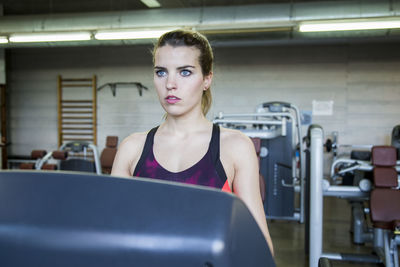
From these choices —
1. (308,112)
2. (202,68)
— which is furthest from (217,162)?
(308,112)

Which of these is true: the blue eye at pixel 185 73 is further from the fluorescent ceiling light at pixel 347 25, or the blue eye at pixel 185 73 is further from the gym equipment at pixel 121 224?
the fluorescent ceiling light at pixel 347 25

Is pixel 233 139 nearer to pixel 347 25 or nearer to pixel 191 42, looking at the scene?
pixel 191 42

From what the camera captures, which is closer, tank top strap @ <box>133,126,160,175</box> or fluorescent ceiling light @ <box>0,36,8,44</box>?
tank top strap @ <box>133,126,160,175</box>

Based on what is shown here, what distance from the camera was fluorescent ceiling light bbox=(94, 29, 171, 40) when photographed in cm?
530

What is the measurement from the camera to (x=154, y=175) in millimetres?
903

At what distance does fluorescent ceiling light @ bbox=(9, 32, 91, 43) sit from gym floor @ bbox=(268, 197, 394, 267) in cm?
387

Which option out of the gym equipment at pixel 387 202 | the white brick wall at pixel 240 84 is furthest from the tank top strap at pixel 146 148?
the white brick wall at pixel 240 84

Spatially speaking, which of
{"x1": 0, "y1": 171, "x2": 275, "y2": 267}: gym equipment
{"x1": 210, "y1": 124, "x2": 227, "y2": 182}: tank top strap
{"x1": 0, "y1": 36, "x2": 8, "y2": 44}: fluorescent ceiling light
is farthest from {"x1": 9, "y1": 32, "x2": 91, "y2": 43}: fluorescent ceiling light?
{"x1": 0, "y1": 171, "x2": 275, "y2": 267}: gym equipment

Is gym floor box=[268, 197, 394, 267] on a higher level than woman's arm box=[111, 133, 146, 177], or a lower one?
lower

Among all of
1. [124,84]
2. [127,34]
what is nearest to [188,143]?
[127,34]

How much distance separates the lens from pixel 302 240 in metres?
3.92

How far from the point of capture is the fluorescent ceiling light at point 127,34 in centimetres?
530

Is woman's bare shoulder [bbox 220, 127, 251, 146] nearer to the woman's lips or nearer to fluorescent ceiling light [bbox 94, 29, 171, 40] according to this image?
the woman's lips

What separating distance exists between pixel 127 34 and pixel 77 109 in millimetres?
2893
